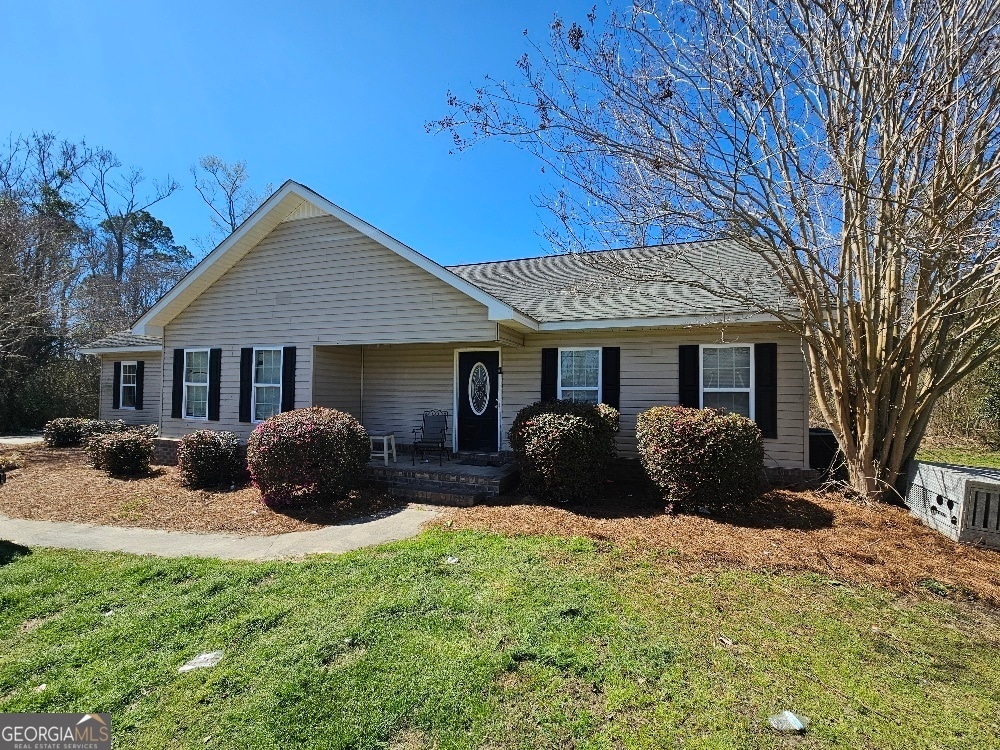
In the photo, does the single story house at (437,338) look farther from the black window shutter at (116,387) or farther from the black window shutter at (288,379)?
the black window shutter at (116,387)

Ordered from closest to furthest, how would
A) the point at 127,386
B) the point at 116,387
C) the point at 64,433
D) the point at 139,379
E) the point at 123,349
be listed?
the point at 64,433 → the point at 123,349 → the point at 139,379 → the point at 127,386 → the point at 116,387

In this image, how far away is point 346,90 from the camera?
8.68 meters

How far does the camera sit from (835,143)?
17.2ft

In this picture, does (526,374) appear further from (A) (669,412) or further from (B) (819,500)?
(B) (819,500)

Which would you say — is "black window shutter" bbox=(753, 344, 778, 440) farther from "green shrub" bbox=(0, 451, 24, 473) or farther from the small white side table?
"green shrub" bbox=(0, 451, 24, 473)

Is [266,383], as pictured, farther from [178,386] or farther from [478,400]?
[478,400]

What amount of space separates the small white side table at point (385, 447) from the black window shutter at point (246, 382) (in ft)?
9.71

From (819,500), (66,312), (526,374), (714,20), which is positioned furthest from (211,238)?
→ (819,500)

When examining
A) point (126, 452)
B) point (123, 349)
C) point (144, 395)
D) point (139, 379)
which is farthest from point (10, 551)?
point (139, 379)

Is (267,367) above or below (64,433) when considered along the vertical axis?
above

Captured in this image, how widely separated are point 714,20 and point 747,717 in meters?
6.87

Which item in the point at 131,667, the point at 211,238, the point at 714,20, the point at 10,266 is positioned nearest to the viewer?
the point at 131,667

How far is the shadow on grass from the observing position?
5059 millimetres

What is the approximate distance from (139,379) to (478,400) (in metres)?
12.2
